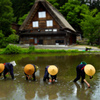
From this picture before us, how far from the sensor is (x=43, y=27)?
29531mm

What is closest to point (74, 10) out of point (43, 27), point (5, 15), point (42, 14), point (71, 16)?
point (71, 16)

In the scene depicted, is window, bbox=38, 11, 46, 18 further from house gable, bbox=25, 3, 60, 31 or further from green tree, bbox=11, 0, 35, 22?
green tree, bbox=11, 0, 35, 22

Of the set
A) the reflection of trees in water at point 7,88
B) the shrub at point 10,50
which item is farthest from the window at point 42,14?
the reflection of trees in water at point 7,88

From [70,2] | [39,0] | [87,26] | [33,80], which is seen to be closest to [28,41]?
[39,0]

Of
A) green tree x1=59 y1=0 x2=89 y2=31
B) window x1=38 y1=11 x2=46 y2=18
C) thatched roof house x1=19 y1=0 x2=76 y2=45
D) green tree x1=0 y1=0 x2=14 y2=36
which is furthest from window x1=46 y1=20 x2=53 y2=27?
green tree x1=59 y1=0 x2=89 y2=31

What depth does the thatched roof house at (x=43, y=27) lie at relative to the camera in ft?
91.6

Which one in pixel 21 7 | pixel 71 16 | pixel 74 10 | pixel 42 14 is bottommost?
pixel 42 14

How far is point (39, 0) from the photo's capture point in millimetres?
27688

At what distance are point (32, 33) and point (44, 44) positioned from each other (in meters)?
3.59

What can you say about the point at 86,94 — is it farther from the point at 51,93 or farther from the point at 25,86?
the point at 25,86

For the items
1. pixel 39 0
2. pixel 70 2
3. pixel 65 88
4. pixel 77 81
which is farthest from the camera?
pixel 70 2

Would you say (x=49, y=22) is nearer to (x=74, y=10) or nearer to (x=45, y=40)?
(x=45, y=40)

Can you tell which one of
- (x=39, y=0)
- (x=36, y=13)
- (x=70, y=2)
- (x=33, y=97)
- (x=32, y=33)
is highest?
(x=70, y=2)

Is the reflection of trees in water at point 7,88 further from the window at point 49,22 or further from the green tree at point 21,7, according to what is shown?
the green tree at point 21,7
